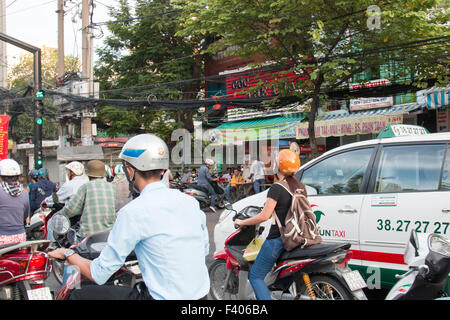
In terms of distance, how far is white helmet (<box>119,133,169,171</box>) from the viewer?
6.82 ft

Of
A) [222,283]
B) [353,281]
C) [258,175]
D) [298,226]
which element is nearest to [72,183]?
[222,283]

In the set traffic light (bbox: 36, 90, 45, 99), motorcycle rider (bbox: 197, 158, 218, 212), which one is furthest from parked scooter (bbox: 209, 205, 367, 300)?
traffic light (bbox: 36, 90, 45, 99)

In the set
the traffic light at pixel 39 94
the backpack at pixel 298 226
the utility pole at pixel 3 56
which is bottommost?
the backpack at pixel 298 226

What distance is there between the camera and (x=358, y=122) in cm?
1279

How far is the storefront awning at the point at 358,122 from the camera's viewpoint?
1223cm

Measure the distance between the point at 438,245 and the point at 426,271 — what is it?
0.73ft

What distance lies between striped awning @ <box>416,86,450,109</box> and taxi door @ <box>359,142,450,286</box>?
26.4 feet

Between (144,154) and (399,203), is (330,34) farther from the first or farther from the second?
(144,154)

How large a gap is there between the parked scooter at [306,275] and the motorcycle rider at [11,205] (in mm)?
2389

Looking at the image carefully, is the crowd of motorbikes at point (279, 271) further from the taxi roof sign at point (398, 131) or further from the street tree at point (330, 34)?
the street tree at point (330, 34)

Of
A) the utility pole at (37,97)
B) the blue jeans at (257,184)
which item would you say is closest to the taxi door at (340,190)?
the blue jeans at (257,184)

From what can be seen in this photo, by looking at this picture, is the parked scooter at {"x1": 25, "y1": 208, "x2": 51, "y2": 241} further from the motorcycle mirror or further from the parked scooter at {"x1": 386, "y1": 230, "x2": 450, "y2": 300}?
the parked scooter at {"x1": 386, "y1": 230, "x2": 450, "y2": 300}

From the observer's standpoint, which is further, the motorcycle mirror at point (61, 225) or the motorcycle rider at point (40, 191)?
the motorcycle rider at point (40, 191)

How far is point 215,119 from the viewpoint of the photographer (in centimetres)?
1978
